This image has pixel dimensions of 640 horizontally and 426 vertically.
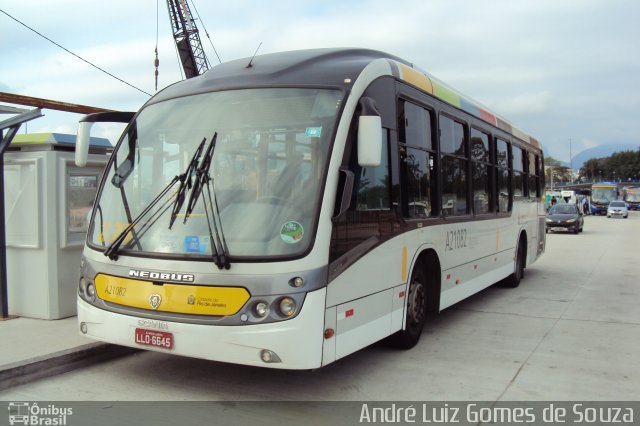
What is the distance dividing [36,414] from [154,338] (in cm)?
109

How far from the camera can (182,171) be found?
488 cm

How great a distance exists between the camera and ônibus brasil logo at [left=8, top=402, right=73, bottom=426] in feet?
14.4

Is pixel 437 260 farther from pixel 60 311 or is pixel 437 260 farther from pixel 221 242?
pixel 60 311

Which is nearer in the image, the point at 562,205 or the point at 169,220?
the point at 169,220

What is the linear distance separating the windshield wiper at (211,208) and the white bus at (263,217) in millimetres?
11

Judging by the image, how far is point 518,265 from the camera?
11484 millimetres

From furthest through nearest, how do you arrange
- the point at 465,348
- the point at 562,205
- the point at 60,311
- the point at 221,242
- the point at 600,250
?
the point at 562,205, the point at 600,250, the point at 60,311, the point at 465,348, the point at 221,242

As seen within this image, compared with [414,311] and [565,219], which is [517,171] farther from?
[565,219]

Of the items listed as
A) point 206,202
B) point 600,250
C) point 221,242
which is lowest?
point 600,250

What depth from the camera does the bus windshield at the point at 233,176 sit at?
4504 mm

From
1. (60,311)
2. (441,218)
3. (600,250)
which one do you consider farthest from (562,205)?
(60,311)

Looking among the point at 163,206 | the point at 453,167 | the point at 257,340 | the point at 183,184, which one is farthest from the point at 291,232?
the point at 453,167

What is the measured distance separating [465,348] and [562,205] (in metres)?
27.9

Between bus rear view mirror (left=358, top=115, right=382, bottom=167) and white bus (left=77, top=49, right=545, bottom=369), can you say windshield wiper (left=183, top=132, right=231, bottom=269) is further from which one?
bus rear view mirror (left=358, top=115, right=382, bottom=167)
